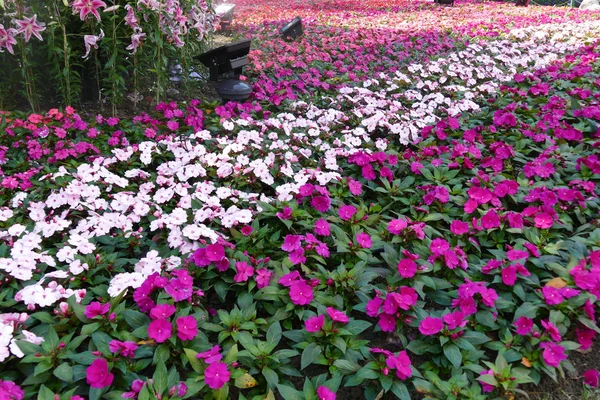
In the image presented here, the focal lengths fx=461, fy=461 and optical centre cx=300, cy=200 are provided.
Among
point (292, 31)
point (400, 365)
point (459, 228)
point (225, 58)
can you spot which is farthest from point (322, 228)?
point (292, 31)

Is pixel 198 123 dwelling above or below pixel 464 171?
above

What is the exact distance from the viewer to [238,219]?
2340 mm

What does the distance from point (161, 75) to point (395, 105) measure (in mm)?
2054

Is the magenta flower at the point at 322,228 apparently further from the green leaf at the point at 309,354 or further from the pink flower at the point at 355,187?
the green leaf at the point at 309,354

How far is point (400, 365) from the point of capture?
1.63 m

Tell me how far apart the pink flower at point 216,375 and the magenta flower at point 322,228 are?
898 mm

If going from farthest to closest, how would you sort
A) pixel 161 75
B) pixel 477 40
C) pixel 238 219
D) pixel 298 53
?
pixel 477 40 < pixel 298 53 < pixel 161 75 < pixel 238 219

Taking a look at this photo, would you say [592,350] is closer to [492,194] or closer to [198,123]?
[492,194]

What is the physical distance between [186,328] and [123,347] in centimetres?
22

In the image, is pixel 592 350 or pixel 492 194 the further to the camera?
pixel 492 194

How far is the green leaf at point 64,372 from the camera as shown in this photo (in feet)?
5.10

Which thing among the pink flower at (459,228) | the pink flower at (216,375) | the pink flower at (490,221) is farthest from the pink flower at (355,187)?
the pink flower at (216,375)

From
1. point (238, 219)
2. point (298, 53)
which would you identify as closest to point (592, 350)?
point (238, 219)

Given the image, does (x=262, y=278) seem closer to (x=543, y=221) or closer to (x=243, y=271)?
(x=243, y=271)
